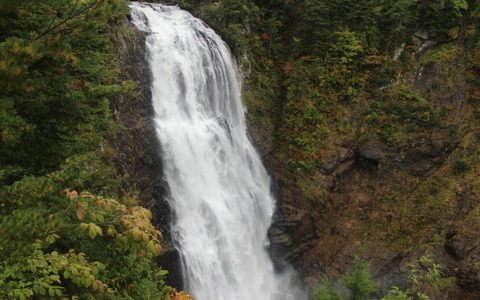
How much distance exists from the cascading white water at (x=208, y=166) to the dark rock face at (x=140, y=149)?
1.02ft

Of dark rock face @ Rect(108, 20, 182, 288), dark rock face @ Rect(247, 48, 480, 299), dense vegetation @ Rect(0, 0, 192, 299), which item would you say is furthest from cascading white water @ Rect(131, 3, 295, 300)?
dense vegetation @ Rect(0, 0, 192, 299)

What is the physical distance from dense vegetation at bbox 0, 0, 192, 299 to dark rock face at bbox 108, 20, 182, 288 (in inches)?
249

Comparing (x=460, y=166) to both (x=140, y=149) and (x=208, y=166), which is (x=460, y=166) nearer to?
(x=208, y=166)

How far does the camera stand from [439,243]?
46.4 ft

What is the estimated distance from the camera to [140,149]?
1159cm

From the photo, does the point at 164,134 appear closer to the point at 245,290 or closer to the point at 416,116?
the point at 245,290

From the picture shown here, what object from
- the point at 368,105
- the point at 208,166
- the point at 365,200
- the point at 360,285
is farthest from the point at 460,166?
the point at 208,166

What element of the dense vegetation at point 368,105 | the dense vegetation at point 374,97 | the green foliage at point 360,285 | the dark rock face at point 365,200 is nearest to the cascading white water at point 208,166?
the dark rock face at point 365,200

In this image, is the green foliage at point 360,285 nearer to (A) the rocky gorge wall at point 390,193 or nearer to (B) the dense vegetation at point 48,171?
(B) the dense vegetation at point 48,171

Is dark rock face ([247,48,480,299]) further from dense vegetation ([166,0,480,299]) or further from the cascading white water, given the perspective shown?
the cascading white water

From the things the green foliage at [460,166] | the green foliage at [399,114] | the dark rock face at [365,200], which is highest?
the green foliage at [399,114]

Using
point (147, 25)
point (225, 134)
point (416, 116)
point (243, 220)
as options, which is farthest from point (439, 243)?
point (147, 25)

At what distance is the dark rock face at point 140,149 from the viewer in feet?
35.5

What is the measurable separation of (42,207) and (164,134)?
8895mm
